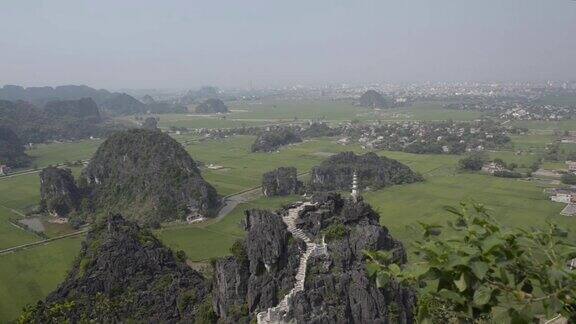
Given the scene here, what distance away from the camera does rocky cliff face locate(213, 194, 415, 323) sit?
19.7 metres

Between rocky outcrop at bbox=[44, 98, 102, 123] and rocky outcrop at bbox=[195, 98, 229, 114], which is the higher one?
rocky outcrop at bbox=[44, 98, 102, 123]

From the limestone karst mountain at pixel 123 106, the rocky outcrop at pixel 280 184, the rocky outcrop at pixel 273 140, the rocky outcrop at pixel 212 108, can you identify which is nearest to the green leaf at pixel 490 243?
the rocky outcrop at pixel 280 184

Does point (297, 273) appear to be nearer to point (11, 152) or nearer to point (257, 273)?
point (257, 273)

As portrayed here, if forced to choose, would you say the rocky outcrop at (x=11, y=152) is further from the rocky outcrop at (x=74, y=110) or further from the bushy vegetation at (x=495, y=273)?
the bushy vegetation at (x=495, y=273)

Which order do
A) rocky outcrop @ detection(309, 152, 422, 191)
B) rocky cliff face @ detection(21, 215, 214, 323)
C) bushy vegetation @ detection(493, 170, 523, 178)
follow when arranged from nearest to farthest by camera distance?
rocky cliff face @ detection(21, 215, 214, 323) < rocky outcrop @ detection(309, 152, 422, 191) < bushy vegetation @ detection(493, 170, 523, 178)

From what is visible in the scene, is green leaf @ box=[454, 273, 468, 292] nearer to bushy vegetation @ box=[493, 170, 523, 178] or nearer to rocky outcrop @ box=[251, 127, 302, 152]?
bushy vegetation @ box=[493, 170, 523, 178]

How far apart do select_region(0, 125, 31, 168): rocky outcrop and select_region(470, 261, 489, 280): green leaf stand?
7524 centimetres

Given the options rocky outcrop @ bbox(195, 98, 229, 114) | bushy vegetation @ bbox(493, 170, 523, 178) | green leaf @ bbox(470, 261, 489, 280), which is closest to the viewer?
green leaf @ bbox(470, 261, 489, 280)

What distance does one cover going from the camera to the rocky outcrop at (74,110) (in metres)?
123

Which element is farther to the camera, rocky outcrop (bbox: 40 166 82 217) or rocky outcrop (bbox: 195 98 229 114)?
rocky outcrop (bbox: 195 98 229 114)

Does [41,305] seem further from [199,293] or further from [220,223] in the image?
[220,223]

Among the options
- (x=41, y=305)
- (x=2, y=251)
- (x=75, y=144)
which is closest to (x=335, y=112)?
(x=75, y=144)

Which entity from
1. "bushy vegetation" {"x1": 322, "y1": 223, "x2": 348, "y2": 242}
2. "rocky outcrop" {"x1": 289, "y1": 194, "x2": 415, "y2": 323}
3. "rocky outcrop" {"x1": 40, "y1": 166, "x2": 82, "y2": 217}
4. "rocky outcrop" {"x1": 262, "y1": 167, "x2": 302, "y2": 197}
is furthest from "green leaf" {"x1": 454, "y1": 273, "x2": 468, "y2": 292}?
"rocky outcrop" {"x1": 40, "y1": 166, "x2": 82, "y2": 217}

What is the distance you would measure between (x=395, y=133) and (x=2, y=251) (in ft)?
229
